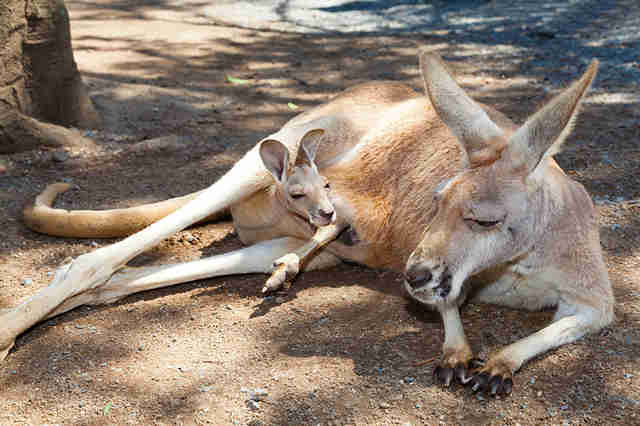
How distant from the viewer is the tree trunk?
389cm

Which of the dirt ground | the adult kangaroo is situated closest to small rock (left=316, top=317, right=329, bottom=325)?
the dirt ground

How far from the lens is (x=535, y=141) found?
2105mm

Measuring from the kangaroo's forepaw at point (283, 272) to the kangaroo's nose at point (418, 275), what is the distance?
0.85 m

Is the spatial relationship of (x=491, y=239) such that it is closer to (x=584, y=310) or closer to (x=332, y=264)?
(x=584, y=310)

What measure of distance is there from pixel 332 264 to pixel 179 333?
82 cm

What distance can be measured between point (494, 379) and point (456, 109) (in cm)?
90

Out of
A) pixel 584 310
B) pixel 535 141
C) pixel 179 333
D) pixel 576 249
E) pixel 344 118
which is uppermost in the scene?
pixel 535 141

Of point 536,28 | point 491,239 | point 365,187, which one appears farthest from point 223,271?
point 536,28

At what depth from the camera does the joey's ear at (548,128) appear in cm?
198

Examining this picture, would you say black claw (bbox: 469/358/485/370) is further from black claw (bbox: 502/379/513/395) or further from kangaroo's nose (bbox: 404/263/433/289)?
kangaroo's nose (bbox: 404/263/433/289)

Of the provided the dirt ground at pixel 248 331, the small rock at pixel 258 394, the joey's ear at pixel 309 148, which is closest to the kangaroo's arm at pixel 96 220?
the dirt ground at pixel 248 331

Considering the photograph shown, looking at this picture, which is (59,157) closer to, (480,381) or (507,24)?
(480,381)

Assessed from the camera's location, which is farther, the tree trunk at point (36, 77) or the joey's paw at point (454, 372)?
the tree trunk at point (36, 77)

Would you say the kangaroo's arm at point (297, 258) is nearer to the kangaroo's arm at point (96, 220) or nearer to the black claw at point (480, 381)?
the kangaroo's arm at point (96, 220)
